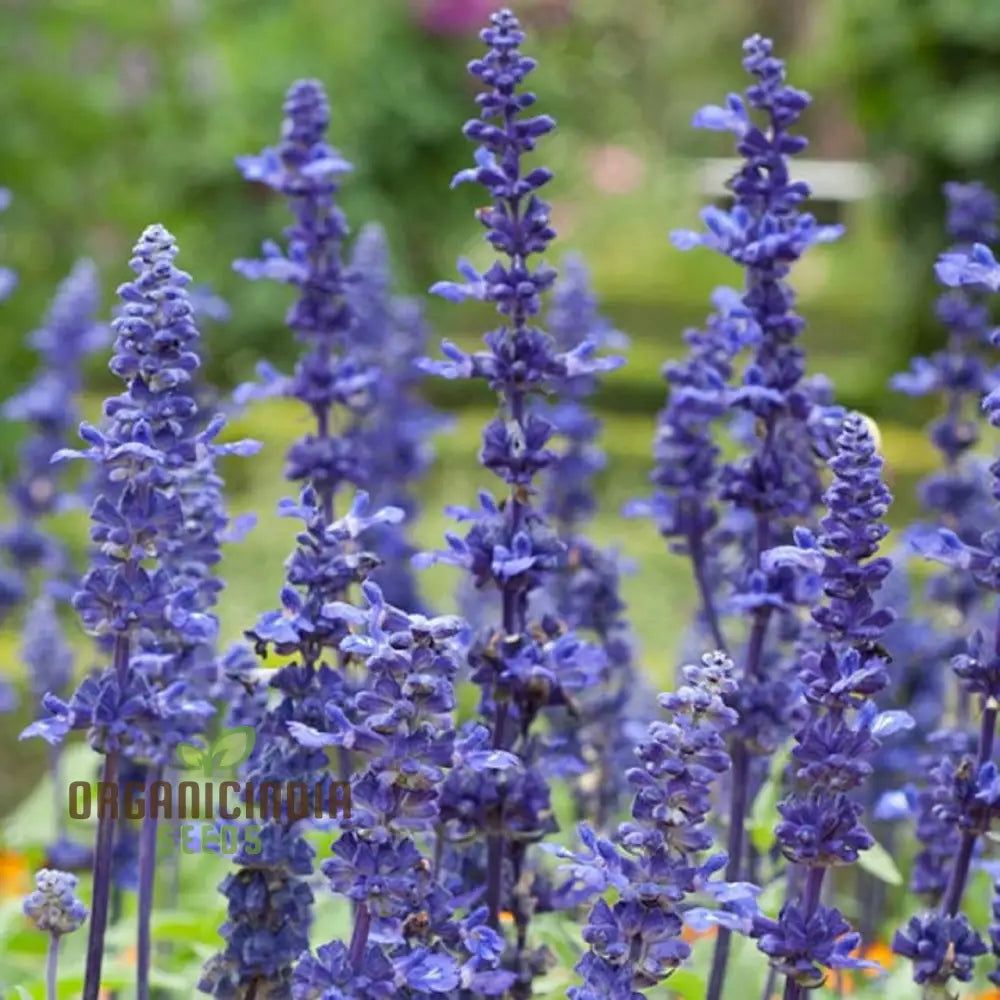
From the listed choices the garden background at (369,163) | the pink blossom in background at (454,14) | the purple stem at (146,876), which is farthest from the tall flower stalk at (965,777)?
the pink blossom in background at (454,14)

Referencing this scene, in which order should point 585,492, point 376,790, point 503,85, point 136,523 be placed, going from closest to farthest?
point 376,790 → point 136,523 → point 503,85 → point 585,492

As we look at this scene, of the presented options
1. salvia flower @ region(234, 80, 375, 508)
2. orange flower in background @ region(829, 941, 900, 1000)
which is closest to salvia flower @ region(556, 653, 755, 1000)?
salvia flower @ region(234, 80, 375, 508)

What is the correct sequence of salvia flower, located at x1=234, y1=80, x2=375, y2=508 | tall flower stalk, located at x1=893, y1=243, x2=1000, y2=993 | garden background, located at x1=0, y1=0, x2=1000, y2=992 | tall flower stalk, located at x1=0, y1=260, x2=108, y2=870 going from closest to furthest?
tall flower stalk, located at x1=893, y1=243, x2=1000, y2=993
salvia flower, located at x1=234, y1=80, x2=375, y2=508
tall flower stalk, located at x1=0, y1=260, x2=108, y2=870
garden background, located at x1=0, y1=0, x2=1000, y2=992

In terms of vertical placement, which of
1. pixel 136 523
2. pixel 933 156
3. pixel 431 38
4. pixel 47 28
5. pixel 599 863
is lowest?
pixel 599 863

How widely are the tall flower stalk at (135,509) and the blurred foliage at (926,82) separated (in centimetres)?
1046

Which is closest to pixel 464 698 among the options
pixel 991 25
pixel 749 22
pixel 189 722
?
pixel 189 722

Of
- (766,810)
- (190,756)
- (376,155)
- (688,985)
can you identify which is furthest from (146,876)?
(376,155)

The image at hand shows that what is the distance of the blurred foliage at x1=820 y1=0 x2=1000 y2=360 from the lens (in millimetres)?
11875

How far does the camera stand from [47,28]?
7.52 m

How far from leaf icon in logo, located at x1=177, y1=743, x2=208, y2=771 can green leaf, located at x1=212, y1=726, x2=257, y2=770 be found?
0.03 meters

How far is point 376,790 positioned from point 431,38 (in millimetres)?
11782

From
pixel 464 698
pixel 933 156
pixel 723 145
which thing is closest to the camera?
pixel 464 698

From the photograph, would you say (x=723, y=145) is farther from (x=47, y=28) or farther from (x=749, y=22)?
(x=47, y=28)

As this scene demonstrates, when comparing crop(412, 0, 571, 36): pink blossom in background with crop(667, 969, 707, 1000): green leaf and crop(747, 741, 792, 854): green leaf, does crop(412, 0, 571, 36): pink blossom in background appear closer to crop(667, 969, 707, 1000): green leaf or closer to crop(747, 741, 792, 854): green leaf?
crop(747, 741, 792, 854): green leaf
